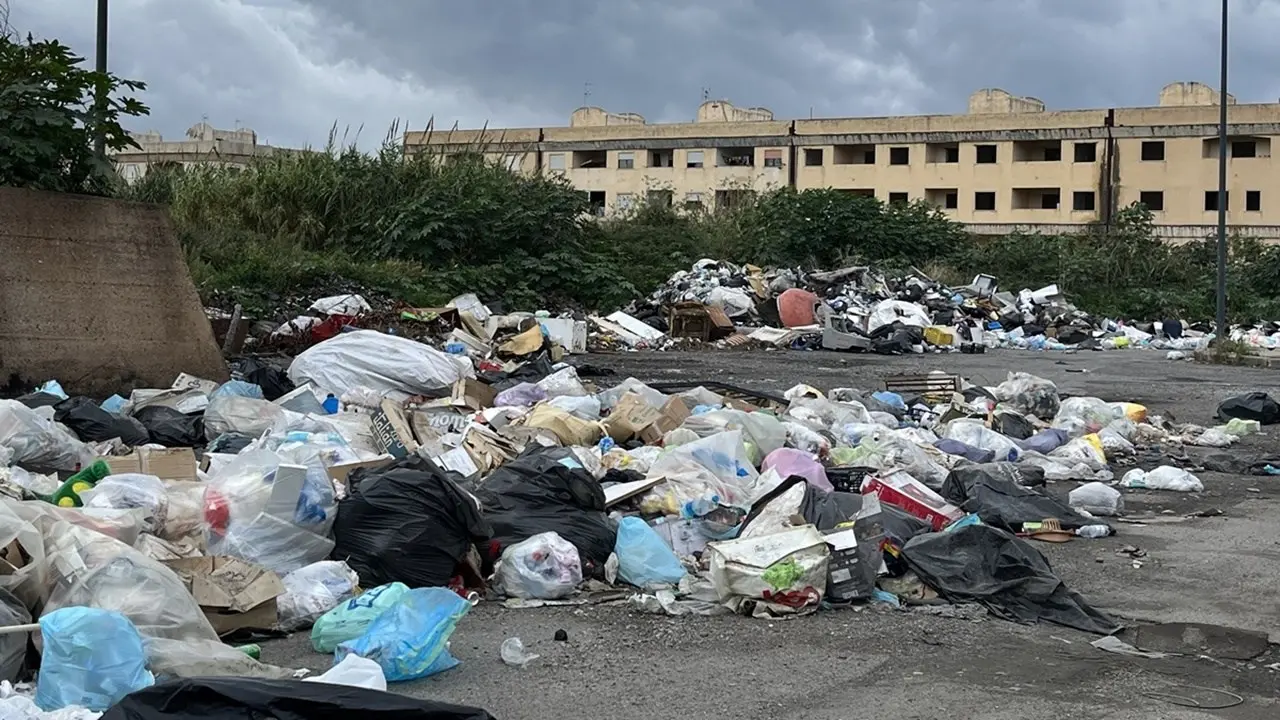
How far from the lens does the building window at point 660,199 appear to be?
98.6 feet

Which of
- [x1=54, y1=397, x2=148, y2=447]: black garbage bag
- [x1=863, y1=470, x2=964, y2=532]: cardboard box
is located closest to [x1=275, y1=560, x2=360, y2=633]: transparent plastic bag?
[x1=863, y1=470, x2=964, y2=532]: cardboard box

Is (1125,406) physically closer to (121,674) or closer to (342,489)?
(342,489)

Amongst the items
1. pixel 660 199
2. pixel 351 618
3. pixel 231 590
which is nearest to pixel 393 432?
pixel 231 590

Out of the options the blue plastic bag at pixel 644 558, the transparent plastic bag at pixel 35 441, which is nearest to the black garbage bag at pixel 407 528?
the blue plastic bag at pixel 644 558

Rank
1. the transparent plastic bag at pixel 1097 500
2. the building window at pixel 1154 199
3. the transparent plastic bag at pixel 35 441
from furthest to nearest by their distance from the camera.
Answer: the building window at pixel 1154 199 → the transparent plastic bag at pixel 1097 500 → the transparent plastic bag at pixel 35 441

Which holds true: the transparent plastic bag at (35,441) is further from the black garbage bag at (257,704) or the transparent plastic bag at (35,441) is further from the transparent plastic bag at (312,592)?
the black garbage bag at (257,704)

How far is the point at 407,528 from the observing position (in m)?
5.25

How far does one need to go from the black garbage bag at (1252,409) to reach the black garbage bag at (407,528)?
28.7 ft

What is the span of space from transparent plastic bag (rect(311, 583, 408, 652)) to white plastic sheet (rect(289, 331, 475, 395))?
5.63 meters

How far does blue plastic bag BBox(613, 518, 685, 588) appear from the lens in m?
5.57

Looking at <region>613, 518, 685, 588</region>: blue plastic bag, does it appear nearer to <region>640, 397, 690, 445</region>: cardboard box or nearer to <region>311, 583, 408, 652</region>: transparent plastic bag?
<region>311, 583, 408, 652</region>: transparent plastic bag

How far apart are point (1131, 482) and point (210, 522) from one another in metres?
5.84

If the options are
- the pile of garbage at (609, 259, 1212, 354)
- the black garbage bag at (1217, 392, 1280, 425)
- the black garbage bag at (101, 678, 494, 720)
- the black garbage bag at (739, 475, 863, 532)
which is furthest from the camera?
the pile of garbage at (609, 259, 1212, 354)

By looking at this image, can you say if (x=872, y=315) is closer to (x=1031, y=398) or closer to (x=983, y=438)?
(x=1031, y=398)
